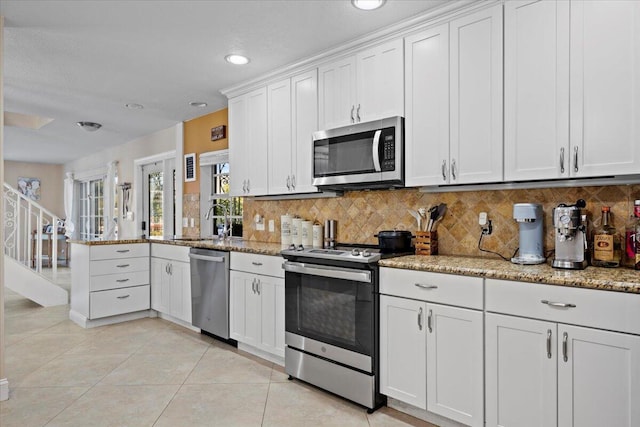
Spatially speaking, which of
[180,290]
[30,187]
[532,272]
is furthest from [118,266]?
[30,187]

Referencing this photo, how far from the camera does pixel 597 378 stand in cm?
168

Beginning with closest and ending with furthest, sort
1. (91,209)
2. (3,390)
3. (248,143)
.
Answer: (3,390) → (248,143) → (91,209)

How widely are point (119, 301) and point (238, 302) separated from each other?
5.77 feet

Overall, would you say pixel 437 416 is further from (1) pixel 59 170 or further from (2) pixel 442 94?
(1) pixel 59 170

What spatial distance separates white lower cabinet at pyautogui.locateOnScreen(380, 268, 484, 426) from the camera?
6.66 feet

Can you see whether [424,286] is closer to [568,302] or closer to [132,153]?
[568,302]

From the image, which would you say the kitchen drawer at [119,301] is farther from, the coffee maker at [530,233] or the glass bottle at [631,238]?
the glass bottle at [631,238]

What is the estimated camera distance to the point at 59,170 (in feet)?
32.5

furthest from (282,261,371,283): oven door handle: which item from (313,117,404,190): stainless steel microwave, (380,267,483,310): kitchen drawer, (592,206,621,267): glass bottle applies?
(592,206,621,267): glass bottle

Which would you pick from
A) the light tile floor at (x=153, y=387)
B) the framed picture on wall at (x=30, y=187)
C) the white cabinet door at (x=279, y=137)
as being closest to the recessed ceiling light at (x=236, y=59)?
the white cabinet door at (x=279, y=137)

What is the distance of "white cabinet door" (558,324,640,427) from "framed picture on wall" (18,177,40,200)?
11072mm

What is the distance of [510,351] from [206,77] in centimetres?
325

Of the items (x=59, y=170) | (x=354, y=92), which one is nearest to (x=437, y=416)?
(x=354, y=92)

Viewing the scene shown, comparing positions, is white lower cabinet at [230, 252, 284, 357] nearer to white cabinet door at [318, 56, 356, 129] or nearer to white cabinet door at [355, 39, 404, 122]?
white cabinet door at [318, 56, 356, 129]
